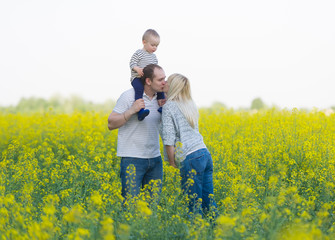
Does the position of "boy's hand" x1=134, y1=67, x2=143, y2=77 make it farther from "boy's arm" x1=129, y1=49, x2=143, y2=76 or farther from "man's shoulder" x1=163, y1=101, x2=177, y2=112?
"man's shoulder" x1=163, y1=101, x2=177, y2=112

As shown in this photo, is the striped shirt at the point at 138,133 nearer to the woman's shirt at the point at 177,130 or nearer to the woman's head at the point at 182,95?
the woman's shirt at the point at 177,130

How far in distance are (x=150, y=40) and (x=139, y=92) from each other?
38.8 inches

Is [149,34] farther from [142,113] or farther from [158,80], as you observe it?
[142,113]

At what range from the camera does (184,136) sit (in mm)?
4227

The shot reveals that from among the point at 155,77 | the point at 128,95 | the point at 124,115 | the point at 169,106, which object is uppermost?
the point at 155,77

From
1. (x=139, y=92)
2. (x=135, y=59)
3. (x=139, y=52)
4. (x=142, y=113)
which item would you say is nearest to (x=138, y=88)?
(x=139, y=92)

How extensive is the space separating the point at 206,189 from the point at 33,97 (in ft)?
89.0

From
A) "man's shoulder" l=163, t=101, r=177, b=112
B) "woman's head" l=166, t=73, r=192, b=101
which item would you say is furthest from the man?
"man's shoulder" l=163, t=101, r=177, b=112

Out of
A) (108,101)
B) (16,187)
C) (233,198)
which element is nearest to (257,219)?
(233,198)

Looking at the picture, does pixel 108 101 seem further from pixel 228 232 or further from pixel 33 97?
pixel 228 232

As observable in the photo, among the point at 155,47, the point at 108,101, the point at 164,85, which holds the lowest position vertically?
the point at 108,101

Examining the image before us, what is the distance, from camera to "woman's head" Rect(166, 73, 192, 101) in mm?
4242

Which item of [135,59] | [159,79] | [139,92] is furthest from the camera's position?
[135,59]

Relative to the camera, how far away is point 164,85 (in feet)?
14.4
